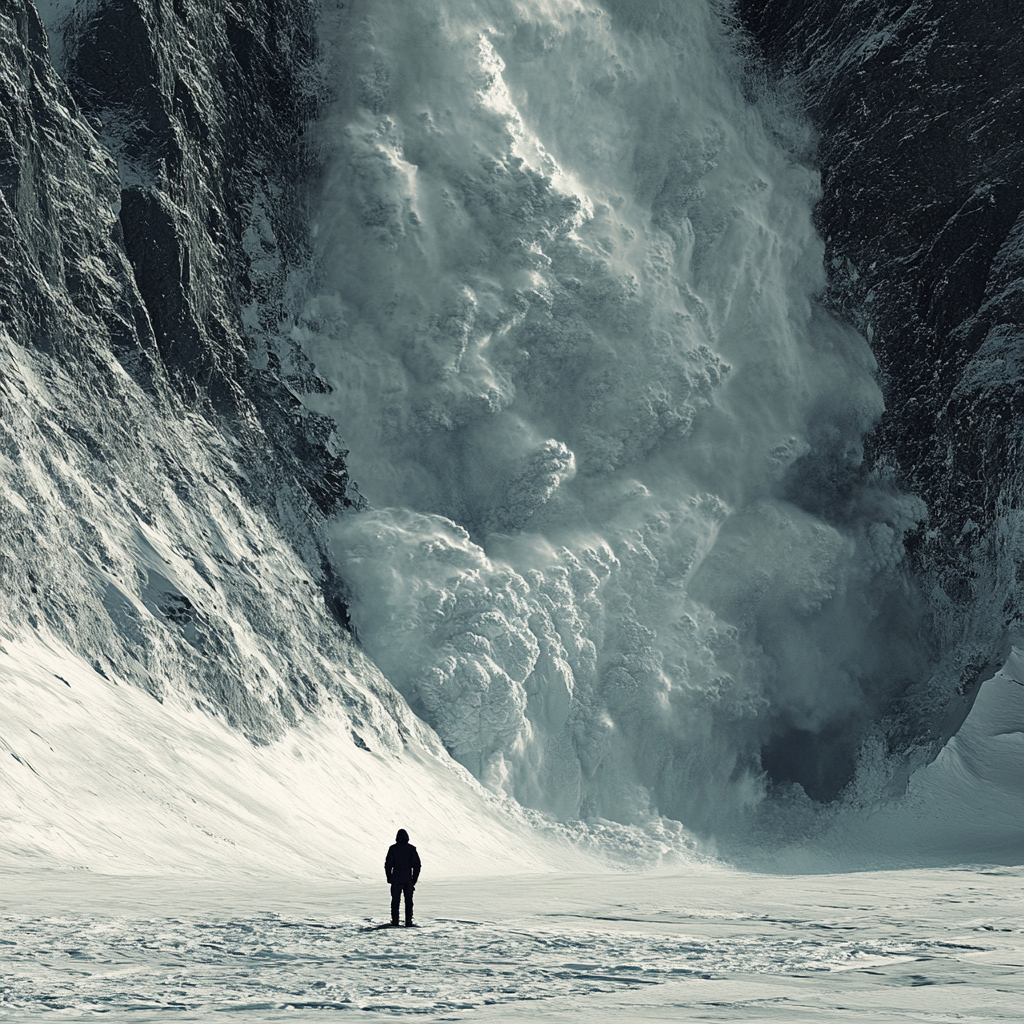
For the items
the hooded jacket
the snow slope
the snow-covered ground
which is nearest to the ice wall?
the snow slope

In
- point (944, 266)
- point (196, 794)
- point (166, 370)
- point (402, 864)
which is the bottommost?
point (402, 864)

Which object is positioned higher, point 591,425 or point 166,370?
point 591,425

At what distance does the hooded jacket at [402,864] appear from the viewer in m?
14.9

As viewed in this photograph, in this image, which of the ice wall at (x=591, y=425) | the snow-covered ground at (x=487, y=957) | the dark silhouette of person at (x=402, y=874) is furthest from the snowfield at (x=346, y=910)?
the ice wall at (x=591, y=425)

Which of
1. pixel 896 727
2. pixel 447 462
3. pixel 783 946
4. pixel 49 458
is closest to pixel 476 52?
pixel 447 462

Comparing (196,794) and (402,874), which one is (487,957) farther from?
(196,794)

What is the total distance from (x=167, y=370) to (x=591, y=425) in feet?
55.9

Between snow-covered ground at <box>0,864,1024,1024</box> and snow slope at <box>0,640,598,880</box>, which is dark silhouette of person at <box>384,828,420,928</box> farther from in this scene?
snow slope at <box>0,640,598,880</box>

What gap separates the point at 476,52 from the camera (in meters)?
51.1

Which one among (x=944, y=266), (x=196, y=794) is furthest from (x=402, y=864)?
(x=944, y=266)

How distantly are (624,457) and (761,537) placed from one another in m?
6.45

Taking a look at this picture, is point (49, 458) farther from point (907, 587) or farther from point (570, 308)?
point (907, 587)

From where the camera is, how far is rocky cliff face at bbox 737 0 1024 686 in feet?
176

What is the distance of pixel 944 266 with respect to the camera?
181 feet
